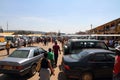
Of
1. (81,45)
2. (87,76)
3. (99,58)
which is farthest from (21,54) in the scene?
(99,58)

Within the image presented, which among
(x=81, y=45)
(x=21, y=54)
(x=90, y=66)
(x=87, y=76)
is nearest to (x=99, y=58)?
(x=90, y=66)

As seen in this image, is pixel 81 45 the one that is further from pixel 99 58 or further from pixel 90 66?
pixel 90 66

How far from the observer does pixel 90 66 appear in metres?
7.90

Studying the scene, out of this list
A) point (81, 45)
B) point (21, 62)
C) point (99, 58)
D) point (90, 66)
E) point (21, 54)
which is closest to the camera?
point (90, 66)

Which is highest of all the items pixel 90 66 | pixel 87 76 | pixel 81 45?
pixel 81 45

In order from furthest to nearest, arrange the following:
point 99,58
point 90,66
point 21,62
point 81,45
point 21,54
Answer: point 81,45
point 21,54
point 21,62
point 99,58
point 90,66

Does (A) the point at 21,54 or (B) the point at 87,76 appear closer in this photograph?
(B) the point at 87,76

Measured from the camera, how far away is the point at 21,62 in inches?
328

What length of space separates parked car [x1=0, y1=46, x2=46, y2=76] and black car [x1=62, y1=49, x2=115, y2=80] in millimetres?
1997

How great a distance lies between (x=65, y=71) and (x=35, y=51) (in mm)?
3028

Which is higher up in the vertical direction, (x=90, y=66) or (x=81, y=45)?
(x=81, y=45)

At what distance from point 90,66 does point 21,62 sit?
325 centimetres

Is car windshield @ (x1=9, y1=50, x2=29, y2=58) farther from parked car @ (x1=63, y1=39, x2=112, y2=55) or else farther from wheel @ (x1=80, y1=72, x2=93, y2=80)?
wheel @ (x1=80, y1=72, x2=93, y2=80)

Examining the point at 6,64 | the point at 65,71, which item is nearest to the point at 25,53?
the point at 6,64
